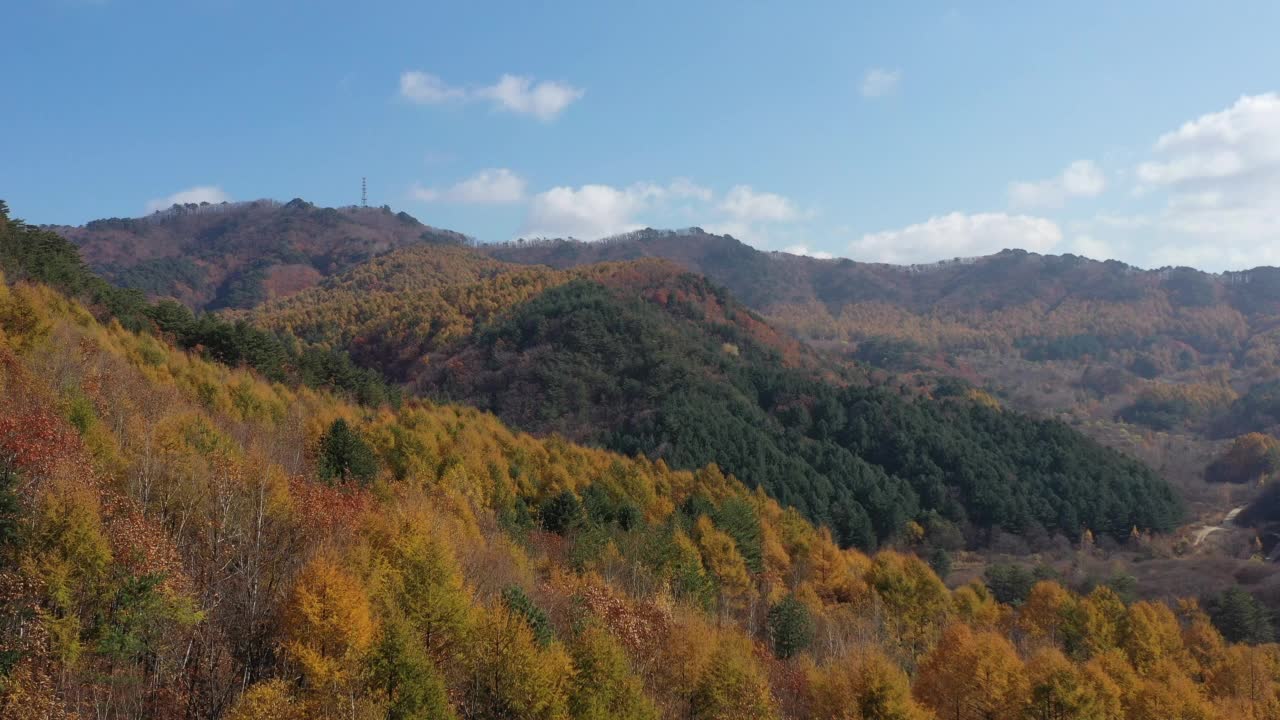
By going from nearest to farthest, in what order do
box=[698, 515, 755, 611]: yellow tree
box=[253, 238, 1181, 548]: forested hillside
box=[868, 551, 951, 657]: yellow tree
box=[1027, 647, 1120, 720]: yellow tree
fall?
box=[1027, 647, 1120, 720]: yellow tree
box=[698, 515, 755, 611]: yellow tree
box=[868, 551, 951, 657]: yellow tree
box=[253, 238, 1181, 548]: forested hillside

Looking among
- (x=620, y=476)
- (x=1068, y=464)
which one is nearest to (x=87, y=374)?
(x=620, y=476)

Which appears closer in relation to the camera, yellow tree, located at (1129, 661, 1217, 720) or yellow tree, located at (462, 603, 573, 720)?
yellow tree, located at (462, 603, 573, 720)

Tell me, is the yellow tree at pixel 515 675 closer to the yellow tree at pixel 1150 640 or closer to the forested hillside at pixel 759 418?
the yellow tree at pixel 1150 640

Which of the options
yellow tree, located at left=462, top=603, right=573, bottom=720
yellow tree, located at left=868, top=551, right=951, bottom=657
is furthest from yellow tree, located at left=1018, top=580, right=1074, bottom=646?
yellow tree, located at left=462, top=603, right=573, bottom=720

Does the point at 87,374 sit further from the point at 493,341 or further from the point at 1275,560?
the point at 1275,560

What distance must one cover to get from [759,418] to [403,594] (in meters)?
84.7

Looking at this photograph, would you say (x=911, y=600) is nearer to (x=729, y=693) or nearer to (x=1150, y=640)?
(x=1150, y=640)

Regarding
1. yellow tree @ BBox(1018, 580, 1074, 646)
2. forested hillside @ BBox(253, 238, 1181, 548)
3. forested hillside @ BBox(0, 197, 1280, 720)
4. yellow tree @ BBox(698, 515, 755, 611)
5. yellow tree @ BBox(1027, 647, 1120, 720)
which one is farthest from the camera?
forested hillside @ BBox(253, 238, 1181, 548)

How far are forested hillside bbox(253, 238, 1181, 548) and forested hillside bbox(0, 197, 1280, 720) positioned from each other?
1247 inches

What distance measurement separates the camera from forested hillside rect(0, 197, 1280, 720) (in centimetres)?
2161

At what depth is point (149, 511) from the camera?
1096 inches

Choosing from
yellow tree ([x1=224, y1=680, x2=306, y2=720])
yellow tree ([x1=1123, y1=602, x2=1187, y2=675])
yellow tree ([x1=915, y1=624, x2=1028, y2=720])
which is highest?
yellow tree ([x1=224, y1=680, x2=306, y2=720])

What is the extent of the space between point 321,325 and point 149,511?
12822 cm

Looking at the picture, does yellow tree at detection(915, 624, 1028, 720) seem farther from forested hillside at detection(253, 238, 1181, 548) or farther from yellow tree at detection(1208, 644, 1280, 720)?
forested hillside at detection(253, 238, 1181, 548)
